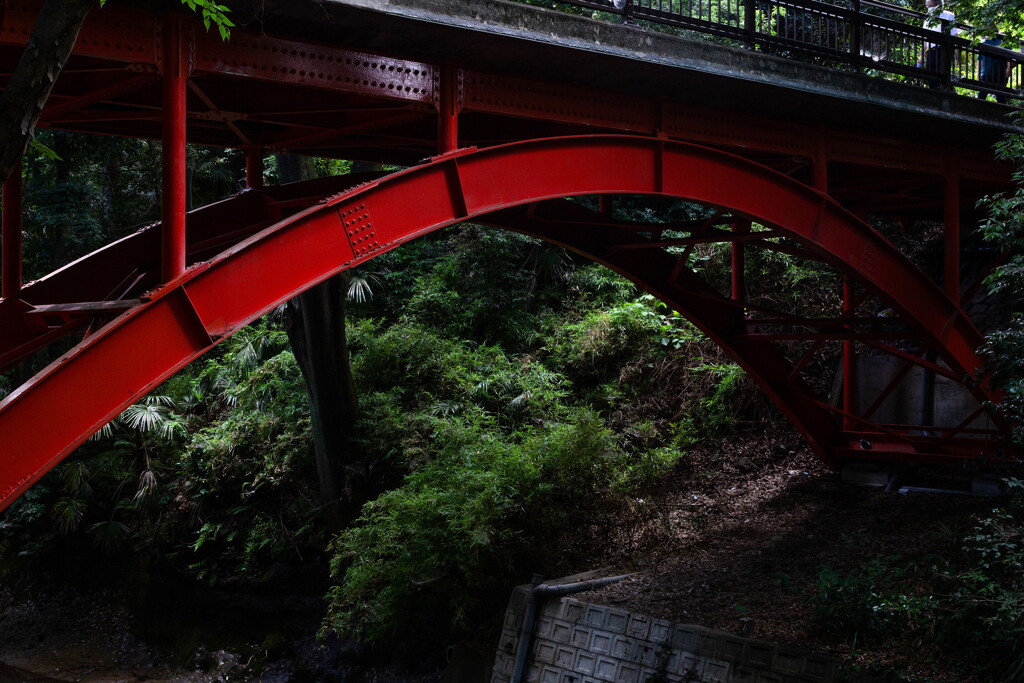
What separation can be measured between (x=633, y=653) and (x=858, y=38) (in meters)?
6.75

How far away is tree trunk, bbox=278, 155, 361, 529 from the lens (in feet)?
39.3

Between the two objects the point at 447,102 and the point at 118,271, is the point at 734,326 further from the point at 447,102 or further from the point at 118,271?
the point at 118,271

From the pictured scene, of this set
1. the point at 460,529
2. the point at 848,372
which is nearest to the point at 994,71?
the point at 848,372

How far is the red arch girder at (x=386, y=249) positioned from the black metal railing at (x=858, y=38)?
121 cm

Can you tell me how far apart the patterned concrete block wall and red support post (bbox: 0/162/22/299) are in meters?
5.28

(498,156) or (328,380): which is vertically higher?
(498,156)

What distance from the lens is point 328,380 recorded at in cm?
1248

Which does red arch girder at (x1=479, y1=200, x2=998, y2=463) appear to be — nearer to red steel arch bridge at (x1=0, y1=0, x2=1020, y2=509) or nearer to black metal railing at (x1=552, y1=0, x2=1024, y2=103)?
red steel arch bridge at (x1=0, y1=0, x2=1020, y2=509)

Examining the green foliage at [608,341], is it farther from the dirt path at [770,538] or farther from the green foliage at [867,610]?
the green foliage at [867,610]

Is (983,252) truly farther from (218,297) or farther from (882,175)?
(218,297)

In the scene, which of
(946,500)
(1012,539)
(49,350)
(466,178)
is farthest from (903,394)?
(49,350)

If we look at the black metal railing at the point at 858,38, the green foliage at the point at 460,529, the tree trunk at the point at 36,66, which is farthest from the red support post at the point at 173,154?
the green foliage at the point at 460,529

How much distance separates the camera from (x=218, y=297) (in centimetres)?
601

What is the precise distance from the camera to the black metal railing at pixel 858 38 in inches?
356
